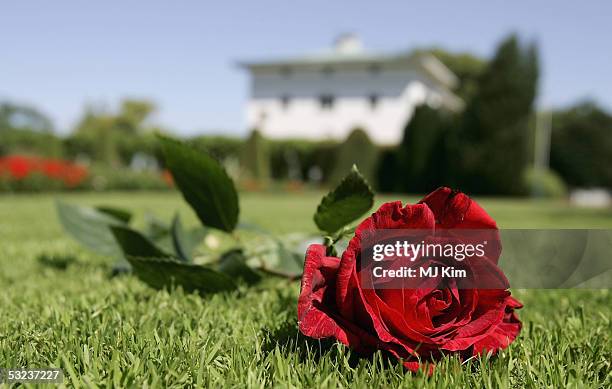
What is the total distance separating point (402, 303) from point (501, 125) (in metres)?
19.0

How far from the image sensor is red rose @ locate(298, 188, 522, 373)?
757 mm

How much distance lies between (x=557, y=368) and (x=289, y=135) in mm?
35319

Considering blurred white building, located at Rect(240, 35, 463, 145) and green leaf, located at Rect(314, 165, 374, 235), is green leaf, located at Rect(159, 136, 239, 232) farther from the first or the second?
blurred white building, located at Rect(240, 35, 463, 145)

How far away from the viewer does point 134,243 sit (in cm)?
136

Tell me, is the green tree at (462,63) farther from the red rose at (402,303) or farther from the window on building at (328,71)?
the red rose at (402,303)

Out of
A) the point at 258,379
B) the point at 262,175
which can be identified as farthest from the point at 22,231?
the point at 262,175

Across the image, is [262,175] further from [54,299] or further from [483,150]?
[54,299]

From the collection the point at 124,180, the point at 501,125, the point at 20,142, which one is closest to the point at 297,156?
the point at 501,125

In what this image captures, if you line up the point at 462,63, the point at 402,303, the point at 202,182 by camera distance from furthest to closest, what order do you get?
→ the point at 462,63, the point at 202,182, the point at 402,303

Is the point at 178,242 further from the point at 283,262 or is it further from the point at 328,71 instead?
the point at 328,71

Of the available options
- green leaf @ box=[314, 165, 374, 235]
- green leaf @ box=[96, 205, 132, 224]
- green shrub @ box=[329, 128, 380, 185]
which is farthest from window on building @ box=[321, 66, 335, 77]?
green leaf @ box=[314, 165, 374, 235]

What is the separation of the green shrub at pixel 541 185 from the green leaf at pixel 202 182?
62.4 ft

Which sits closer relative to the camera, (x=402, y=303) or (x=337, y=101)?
(x=402, y=303)

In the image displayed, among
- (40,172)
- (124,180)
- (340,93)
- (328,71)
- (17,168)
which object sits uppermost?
(328,71)
